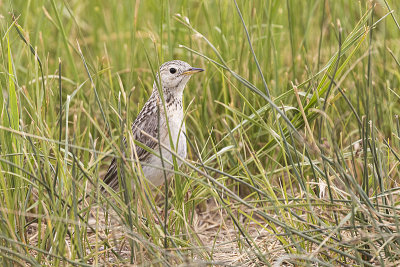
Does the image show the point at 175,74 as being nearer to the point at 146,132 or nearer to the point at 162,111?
the point at 162,111

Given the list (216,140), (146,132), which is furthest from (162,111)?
(216,140)

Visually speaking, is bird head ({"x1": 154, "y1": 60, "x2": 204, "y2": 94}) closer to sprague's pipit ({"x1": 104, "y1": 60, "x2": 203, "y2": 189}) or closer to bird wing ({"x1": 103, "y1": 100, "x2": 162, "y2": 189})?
sprague's pipit ({"x1": 104, "y1": 60, "x2": 203, "y2": 189})

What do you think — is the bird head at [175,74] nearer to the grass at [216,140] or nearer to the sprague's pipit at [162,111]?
the sprague's pipit at [162,111]

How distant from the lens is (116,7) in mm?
6773

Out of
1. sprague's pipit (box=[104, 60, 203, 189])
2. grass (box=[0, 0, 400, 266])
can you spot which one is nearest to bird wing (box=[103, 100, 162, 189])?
sprague's pipit (box=[104, 60, 203, 189])

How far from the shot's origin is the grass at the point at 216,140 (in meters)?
3.26

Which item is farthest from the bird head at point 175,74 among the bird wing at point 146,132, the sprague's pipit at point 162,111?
the bird wing at point 146,132

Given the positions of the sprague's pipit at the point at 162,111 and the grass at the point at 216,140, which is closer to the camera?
the grass at the point at 216,140

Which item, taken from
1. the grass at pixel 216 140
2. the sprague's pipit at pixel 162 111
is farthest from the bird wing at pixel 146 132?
the grass at pixel 216 140

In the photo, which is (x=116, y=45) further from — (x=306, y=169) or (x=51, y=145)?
(x=51, y=145)

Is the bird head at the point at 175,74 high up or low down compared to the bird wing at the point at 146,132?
up

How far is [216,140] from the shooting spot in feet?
16.6

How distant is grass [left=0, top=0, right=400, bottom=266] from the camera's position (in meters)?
3.26

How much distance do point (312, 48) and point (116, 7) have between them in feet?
6.75
